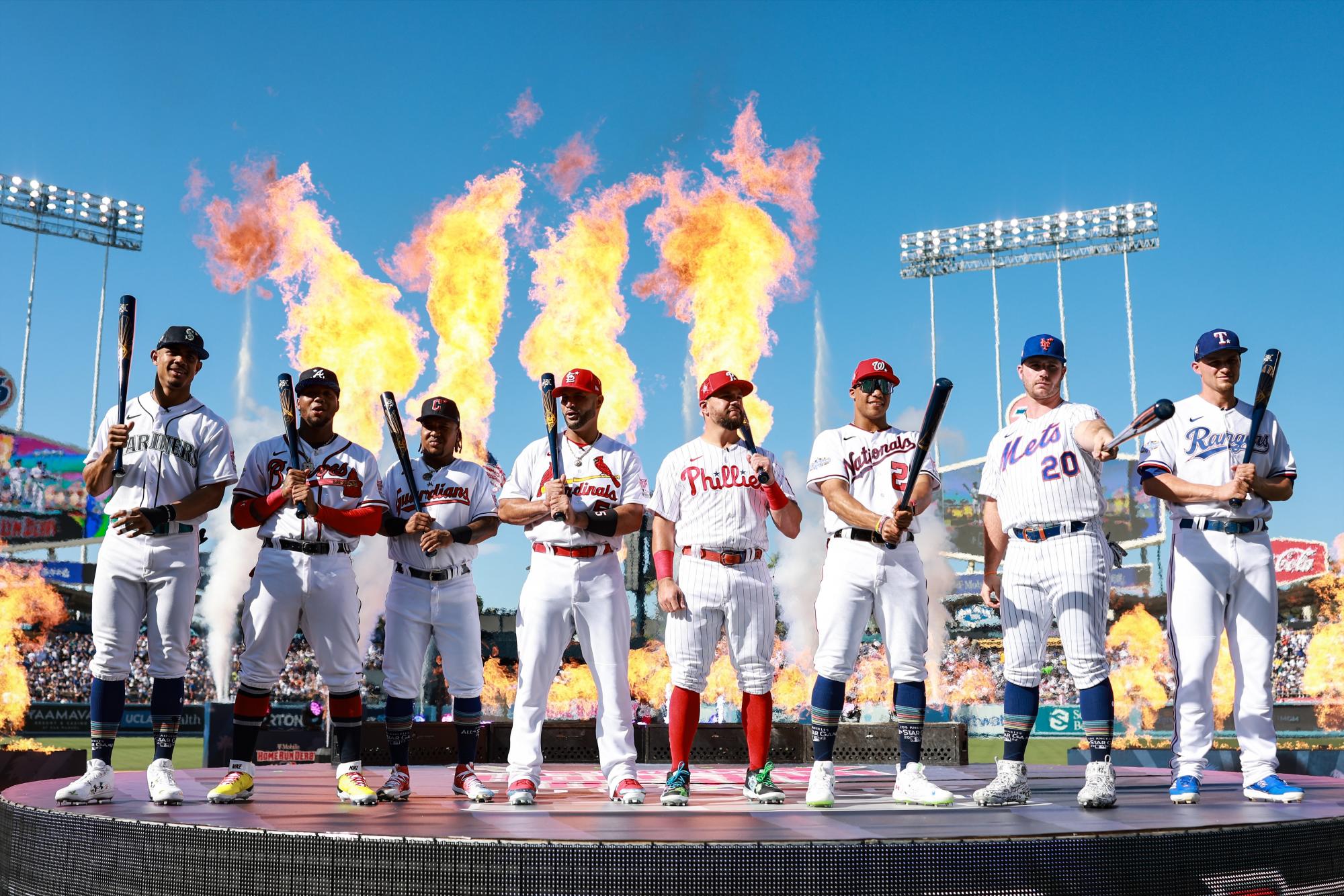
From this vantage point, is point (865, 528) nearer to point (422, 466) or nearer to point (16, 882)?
point (422, 466)

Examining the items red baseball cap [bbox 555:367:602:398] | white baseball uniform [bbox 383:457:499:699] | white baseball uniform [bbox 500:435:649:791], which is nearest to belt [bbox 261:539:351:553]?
white baseball uniform [bbox 383:457:499:699]

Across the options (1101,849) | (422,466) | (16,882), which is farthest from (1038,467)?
(16,882)

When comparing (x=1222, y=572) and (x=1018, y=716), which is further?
(x=1222, y=572)

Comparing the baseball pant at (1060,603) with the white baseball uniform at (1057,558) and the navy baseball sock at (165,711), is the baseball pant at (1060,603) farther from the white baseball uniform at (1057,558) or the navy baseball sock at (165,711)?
the navy baseball sock at (165,711)

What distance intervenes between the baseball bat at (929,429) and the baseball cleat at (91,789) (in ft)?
15.0

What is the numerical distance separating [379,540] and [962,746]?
76.9 feet

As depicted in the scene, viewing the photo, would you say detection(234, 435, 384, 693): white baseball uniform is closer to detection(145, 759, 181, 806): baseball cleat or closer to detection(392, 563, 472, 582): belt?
detection(392, 563, 472, 582): belt

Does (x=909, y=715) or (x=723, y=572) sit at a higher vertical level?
(x=723, y=572)

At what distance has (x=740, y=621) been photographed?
247 inches

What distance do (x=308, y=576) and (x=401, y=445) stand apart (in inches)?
38.4

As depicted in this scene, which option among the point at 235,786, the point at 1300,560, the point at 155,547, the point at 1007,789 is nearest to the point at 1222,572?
the point at 1007,789

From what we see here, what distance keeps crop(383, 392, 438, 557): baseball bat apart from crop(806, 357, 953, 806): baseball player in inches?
94.1

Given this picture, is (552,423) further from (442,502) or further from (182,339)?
(182,339)

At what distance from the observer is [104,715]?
19.2 ft
